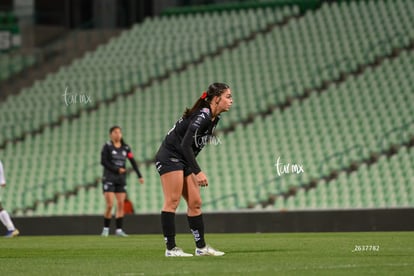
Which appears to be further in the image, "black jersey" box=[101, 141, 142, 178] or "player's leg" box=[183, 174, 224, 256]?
"black jersey" box=[101, 141, 142, 178]

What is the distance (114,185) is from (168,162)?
8625 mm

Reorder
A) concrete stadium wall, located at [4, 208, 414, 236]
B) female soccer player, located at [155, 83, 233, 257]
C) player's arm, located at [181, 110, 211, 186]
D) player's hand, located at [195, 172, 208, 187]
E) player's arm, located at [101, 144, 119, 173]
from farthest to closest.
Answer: player's arm, located at [101, 144, 119, 173]
concrete stadium wall, located at [4, 208, 414, 236]
female soccer player, located at [155, 83, 233, 257]
player's arm, located at [181, 110, 211, 186]
player's hand, located at [195, 172, 208, 187]

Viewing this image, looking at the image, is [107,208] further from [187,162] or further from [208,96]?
[208,96]

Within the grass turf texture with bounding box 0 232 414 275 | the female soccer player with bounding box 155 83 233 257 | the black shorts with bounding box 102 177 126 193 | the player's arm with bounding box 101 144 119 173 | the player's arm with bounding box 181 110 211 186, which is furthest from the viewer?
the black shorts with bounding box 102 177 126 193

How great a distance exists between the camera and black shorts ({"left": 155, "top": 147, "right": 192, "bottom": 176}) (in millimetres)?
12555

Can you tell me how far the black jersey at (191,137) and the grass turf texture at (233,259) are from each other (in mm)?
1179

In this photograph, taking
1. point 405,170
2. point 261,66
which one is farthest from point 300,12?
point 405,170

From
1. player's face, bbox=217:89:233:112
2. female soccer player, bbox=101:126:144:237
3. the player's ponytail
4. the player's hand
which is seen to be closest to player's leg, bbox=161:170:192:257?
the player's hand

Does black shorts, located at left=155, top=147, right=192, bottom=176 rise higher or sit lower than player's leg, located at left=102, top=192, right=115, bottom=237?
higher

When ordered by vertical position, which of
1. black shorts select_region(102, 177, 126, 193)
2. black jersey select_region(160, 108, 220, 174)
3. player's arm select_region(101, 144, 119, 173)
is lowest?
black shorts select_region(102, 177, 126, 193)

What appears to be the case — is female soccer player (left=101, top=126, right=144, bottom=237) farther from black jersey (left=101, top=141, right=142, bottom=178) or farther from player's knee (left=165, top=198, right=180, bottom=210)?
player's knee (left=165, top=198, right=180, bottom=210)

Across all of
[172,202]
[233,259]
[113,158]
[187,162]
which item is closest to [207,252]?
[172,202]

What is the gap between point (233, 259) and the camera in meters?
11.8

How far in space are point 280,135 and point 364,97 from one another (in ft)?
7.87
